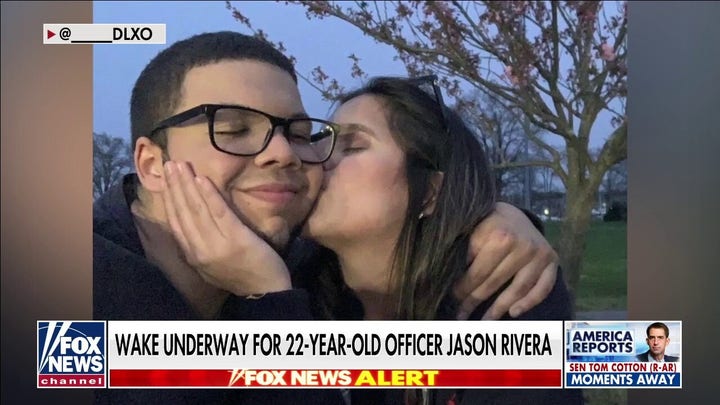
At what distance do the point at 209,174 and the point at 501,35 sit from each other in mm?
1014

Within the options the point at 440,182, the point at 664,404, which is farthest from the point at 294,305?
the point at 664,404

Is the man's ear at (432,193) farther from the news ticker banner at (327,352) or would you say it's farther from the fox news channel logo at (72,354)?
the fox news channel logo at (72,354)

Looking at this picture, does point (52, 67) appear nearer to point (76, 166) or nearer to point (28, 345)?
point (76, 166)

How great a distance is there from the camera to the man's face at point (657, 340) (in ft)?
6.90

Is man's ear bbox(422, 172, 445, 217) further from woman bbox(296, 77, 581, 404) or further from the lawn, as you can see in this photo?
the lawn

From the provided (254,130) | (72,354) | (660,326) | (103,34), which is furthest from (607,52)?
(72,354)

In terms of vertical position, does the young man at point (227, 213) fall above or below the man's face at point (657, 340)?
above

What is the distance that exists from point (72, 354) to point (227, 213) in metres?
0.70

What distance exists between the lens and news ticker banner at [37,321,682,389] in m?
2.08

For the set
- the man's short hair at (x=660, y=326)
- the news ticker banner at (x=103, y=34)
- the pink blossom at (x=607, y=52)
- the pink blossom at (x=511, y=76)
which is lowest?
the man's short hair at (x=660, y=326)

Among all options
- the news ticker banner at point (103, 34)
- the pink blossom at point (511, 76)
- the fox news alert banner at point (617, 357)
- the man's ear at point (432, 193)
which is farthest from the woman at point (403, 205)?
the news ticker banner at point (103, 34)

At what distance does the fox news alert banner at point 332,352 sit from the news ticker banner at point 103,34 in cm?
90

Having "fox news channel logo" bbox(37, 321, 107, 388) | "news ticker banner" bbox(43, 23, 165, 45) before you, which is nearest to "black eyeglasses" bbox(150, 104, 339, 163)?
"news ticker banner" bbox(43, 23, 165, 45)

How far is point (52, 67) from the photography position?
2.09 m
